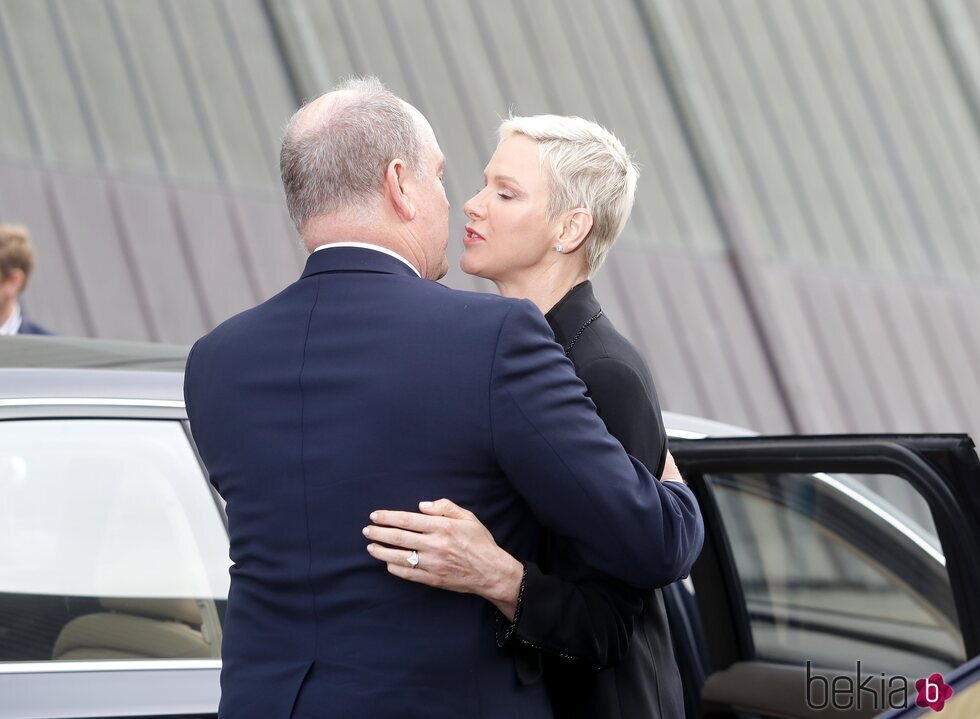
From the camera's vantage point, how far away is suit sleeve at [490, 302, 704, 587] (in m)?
1.56

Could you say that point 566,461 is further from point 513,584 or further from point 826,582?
point 826,582

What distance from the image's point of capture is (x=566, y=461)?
61.4 inches

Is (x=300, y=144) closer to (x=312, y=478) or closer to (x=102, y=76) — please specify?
(x=312, y=478)

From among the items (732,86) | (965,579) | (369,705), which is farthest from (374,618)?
(732,86)

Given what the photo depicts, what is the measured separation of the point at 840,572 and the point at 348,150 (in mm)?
2262

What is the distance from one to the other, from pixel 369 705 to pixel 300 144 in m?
0.75

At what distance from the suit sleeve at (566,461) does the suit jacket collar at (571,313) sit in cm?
24

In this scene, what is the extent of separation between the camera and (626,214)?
6.71 ft

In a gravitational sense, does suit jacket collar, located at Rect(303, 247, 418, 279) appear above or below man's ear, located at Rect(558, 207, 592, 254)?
above

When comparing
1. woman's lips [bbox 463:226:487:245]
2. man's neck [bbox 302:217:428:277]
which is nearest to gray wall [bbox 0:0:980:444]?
woman's lips [bbox 463:226:487:245]

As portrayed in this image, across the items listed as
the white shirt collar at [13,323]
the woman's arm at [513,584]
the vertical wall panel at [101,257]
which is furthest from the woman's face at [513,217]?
the vertical wall panel at [101,257]

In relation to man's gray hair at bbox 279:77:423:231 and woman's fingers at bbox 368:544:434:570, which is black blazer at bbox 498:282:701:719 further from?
man's gray hair at bbox 279:77:423:231

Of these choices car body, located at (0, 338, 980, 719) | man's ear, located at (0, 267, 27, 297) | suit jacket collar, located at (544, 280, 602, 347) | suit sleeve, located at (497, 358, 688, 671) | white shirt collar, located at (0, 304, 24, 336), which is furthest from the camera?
man's ear, located at (0, 267, 27, 297)

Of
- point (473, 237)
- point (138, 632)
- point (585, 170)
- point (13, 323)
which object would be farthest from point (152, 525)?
point (13, 323)
